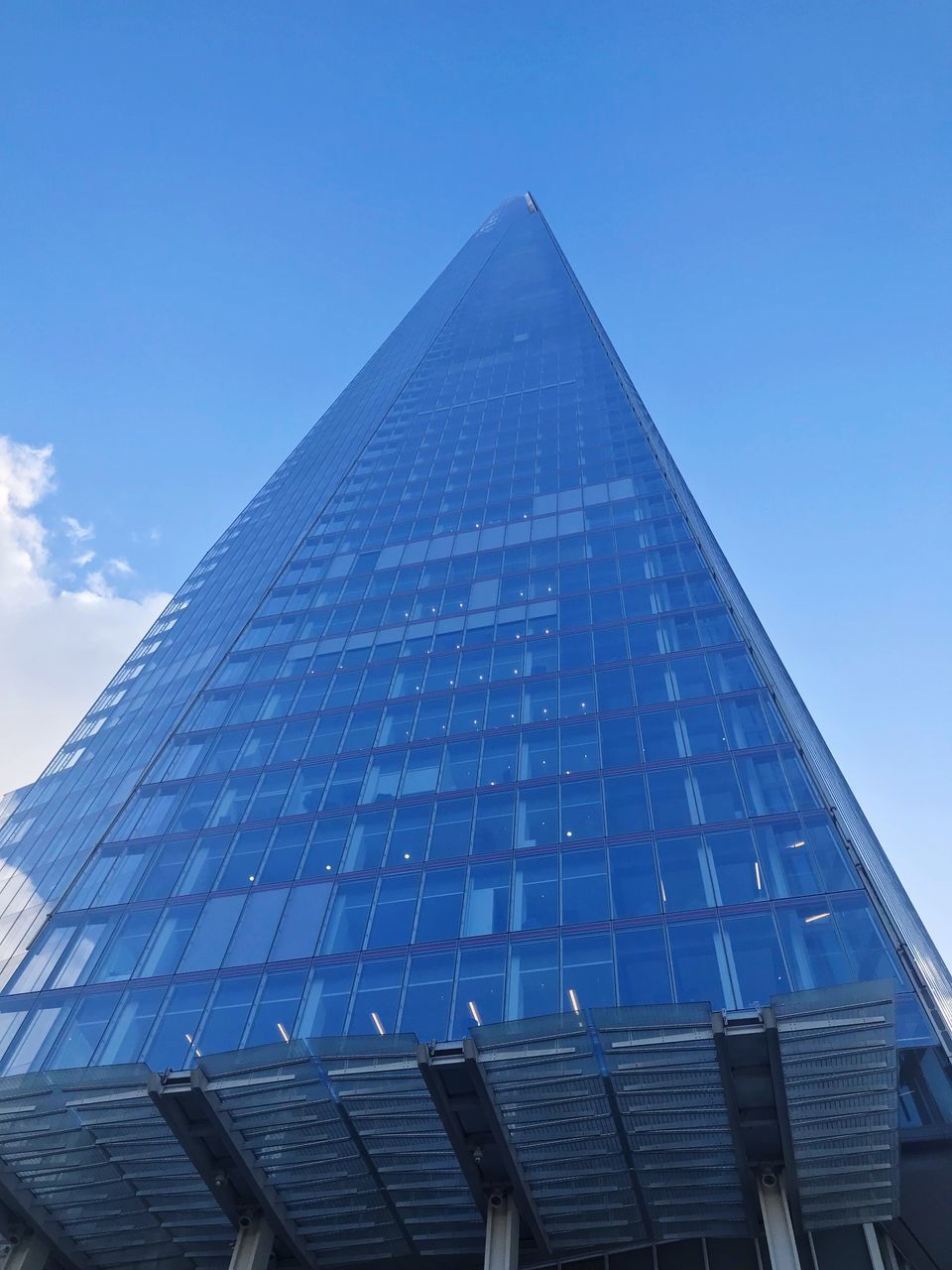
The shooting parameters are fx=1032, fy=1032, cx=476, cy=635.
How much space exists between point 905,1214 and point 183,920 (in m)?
23.1

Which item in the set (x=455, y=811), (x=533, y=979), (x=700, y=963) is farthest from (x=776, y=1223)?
(x=455, y=811)

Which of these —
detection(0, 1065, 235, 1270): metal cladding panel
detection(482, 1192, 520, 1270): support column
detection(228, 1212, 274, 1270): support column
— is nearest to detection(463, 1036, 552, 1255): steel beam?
detection(482, 1192, 520, 1270): support column

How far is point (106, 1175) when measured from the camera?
27.0 meters

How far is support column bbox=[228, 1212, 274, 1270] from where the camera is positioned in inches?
1033

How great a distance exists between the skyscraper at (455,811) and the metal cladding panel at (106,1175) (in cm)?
293

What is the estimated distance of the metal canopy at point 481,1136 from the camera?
22.8 metres

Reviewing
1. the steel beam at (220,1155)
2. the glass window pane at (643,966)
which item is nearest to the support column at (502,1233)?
the glass window pane at (643,966)

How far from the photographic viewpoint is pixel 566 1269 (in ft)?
92.0

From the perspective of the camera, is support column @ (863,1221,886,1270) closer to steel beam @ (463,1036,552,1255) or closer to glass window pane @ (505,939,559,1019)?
steel beam @ (463,1036,552,1255)

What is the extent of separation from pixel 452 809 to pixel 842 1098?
16842 mm

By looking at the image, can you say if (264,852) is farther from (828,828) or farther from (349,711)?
(828,828)

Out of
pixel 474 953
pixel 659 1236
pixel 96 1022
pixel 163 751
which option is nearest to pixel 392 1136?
pixel 474 953

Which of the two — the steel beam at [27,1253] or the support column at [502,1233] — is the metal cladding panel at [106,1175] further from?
the support column at [502,1233]

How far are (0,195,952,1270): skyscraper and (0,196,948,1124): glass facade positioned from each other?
Result: 5.1 inches
